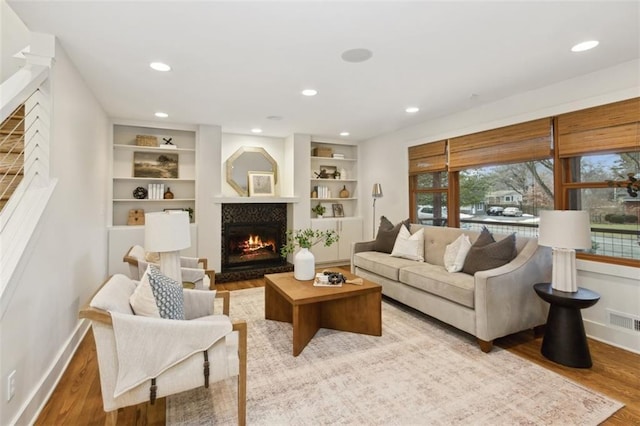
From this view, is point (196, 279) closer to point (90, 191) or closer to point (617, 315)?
point (90, 191)

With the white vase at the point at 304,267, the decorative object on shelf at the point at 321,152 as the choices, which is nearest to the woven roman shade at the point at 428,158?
the decorative object on shelf at the point at 321,152

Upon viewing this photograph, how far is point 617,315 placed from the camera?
2740 mm

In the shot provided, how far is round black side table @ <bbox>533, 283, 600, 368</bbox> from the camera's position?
7.79ft

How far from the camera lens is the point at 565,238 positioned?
239 centimetres

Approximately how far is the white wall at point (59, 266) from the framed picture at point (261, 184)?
2.33 metres

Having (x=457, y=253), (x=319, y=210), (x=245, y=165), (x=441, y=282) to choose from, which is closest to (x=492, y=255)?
(x=457, y=253)

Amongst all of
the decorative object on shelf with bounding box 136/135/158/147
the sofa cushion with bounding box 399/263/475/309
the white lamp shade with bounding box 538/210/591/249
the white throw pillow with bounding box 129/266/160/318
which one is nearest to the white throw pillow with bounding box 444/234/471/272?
the sofa cushion with bounding box 399/263/475/309

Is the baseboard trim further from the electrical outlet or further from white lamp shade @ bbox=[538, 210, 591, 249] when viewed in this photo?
white lamp shade @ bbox=[538, 210, 591, 249]

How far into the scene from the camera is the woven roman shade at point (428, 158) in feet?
14.7

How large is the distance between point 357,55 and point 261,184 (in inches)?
136

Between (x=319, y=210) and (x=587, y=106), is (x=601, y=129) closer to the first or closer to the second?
(x=587, y=106)

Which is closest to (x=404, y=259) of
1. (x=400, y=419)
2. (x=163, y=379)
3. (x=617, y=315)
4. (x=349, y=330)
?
(x=349, y=330)

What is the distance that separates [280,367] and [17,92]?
2.51m

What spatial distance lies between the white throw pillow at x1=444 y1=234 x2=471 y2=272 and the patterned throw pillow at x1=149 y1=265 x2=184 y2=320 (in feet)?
8.75
